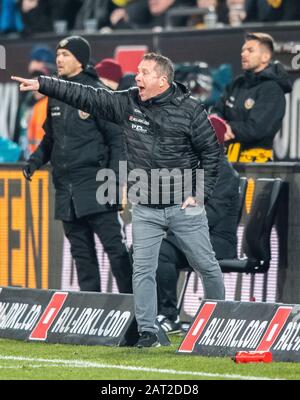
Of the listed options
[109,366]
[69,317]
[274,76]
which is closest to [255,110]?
[274,76]

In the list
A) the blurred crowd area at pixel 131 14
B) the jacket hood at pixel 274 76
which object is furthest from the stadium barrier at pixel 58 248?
the blurred crowd area at pixel 131 14

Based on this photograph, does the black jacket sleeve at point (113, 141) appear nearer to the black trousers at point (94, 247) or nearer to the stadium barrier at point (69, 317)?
the black trousers at point (94, 247)

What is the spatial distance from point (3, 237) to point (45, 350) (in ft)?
10.7

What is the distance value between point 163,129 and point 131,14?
27.3 feet

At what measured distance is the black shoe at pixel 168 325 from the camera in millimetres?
11305

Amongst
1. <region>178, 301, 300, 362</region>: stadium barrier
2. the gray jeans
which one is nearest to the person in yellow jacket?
the gray jeans

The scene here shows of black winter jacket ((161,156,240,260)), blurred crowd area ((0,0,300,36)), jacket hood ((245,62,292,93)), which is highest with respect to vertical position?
blurred crowd area ((0,0,300,36))

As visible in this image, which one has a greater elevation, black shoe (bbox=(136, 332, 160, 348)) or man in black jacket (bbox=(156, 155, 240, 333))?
man in black jacket (bbox=(156, 155, 240, 333))

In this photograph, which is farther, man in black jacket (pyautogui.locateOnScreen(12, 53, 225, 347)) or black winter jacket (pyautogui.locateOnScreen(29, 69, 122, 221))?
black winter jacket (pyautogui.locateOnScreen(29, 69, 122, 221))

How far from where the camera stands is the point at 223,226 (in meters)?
11.3

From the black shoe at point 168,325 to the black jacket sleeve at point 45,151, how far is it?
167 centimetres

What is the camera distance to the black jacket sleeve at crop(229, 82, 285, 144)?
41.1ft

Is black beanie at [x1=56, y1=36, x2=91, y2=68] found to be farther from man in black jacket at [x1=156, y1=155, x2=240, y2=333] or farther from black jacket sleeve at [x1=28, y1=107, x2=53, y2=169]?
man in black jacket at [x1=156, y1=155, x2=240, y2=333]

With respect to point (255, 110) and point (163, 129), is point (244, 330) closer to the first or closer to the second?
point (163, 129)
